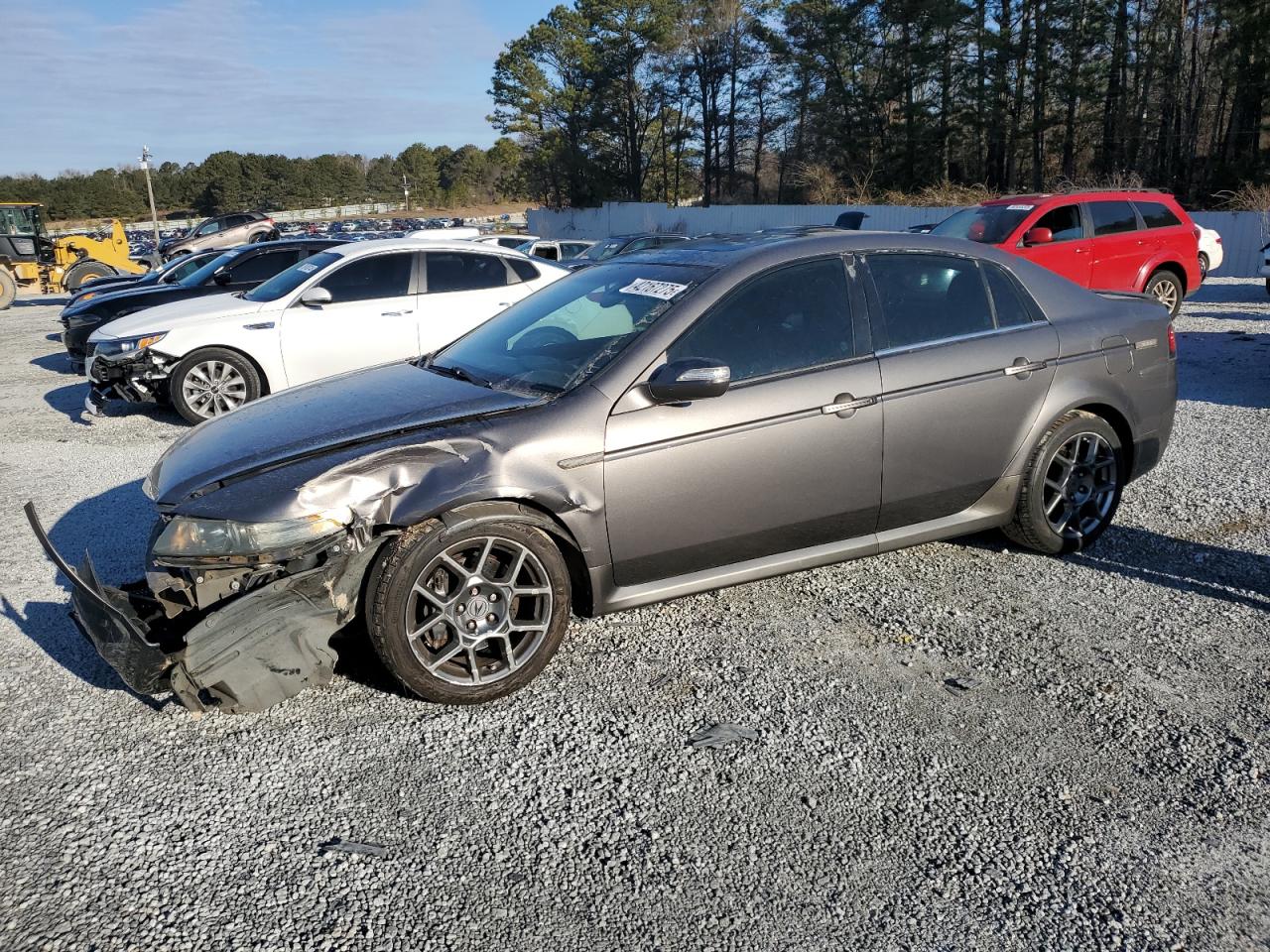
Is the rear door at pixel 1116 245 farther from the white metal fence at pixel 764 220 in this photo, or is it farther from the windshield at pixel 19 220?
the windshield at pixel 19 220

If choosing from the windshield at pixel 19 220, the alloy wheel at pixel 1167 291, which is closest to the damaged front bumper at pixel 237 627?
the alloy wheel at pixel 1167 291

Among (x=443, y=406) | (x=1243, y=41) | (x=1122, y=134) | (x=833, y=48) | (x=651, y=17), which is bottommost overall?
(x=443, y=406)

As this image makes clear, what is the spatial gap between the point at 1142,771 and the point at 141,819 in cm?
324

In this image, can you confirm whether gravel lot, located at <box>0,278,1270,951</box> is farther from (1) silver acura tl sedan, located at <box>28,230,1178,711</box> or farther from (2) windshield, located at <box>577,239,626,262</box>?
(2) windshield, located at <box>577,239,626,262</box>

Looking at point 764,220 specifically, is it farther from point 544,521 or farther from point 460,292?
point 544,521

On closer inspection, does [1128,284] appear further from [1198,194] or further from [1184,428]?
[1198,194]

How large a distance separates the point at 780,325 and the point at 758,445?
587mm

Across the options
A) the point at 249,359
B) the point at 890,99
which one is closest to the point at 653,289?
the point at 249,359

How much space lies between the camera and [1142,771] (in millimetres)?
3129

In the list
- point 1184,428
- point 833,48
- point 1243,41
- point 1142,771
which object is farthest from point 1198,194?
point 1142,771

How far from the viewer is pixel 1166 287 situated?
42.2ft

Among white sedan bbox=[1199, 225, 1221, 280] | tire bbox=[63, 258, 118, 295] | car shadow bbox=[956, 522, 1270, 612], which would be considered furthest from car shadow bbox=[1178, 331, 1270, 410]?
tire bbox=[63, 258, 118, 295]

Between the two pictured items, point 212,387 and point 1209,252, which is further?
point 1209,252

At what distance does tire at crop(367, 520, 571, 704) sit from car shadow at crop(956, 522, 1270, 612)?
2668mm
